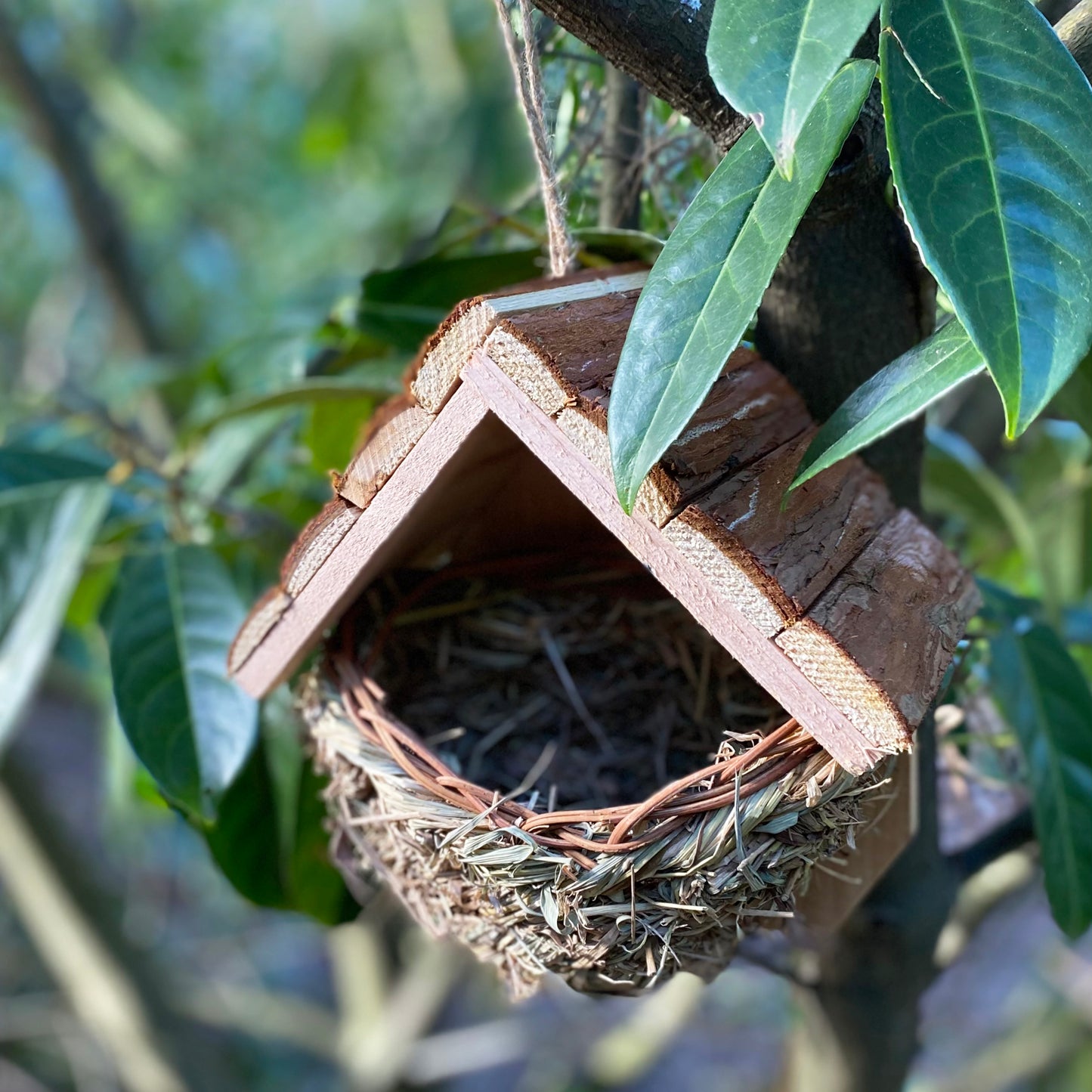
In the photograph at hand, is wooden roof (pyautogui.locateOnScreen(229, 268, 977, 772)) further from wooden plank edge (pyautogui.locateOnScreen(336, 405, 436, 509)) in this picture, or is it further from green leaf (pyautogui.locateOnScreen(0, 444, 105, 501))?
green leaf (pyautogui.locateOnScreen(0, 444, 105, 501))

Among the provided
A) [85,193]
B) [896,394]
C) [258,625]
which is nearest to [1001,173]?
[896,394]

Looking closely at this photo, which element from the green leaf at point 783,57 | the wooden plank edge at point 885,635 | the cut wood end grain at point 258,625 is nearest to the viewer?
the green leaf at point 783,57

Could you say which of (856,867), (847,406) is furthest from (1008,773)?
(847,406)

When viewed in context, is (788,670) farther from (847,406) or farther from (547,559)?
(547,559)

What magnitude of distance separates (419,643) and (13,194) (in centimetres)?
233

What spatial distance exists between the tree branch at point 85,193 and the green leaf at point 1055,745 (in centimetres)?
143

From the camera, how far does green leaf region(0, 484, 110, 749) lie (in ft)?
2.34

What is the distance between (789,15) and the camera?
13.0 inches

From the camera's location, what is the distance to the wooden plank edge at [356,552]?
48 cm

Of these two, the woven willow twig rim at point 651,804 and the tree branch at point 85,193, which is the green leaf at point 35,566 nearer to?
the woven willow twig rim at point 651,804

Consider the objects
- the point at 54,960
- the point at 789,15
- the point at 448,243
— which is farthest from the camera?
the point at 54,960

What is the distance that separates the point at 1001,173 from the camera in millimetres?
368

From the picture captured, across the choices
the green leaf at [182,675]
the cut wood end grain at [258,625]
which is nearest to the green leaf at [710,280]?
the cut wood end grain at [258,625]

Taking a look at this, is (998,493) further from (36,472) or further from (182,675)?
(36,472)
